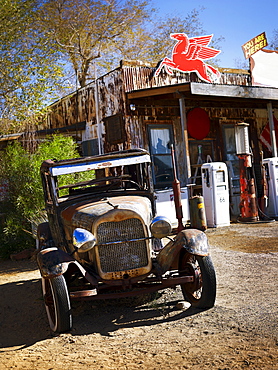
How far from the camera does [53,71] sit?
13.9m

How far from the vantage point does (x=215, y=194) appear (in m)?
11.0

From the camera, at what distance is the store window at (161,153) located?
1307 cm

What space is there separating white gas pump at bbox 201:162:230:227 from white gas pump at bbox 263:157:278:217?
1737 millimetres

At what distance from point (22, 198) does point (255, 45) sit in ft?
30.4

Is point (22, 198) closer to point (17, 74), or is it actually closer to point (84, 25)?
point (17, 74)

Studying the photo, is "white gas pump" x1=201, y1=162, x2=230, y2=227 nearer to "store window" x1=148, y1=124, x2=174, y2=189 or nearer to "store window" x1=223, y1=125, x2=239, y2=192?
"store window" x1=148, y1=124, x2=174, y2=189

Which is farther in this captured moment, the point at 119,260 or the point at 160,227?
the point at 160,227

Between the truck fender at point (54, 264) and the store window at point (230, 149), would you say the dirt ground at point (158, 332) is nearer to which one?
the truck fender at point (54, 264)

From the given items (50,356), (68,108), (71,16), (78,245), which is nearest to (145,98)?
(68,108)

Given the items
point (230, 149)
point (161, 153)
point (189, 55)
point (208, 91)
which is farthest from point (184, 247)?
point (230, 149)

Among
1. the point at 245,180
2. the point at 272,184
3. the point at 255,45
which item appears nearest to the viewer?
the point at 245,180

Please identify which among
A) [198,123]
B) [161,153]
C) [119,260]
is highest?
[198,123]

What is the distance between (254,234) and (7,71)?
8.16m

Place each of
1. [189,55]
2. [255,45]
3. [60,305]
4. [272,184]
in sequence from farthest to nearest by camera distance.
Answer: [255,45]
[189,55]
[272,184]
[60,305]
